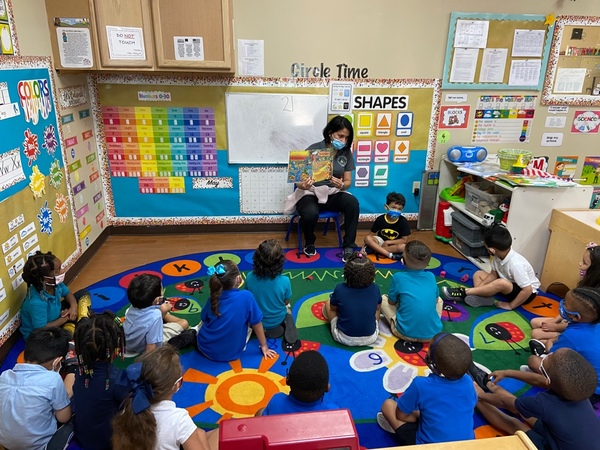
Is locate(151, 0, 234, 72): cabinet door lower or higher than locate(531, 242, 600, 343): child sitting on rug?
higher

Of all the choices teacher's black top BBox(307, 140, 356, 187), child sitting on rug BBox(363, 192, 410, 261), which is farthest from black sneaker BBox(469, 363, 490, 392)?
teacher's black top BBox(307, 140, 356, 187)

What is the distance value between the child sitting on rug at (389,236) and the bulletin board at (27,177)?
257 centimetres

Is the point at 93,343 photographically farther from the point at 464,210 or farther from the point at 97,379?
the point at 464,210

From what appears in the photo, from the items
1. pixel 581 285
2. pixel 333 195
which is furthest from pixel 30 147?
pixel 581 285

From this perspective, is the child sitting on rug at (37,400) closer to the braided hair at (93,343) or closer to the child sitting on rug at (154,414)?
the braided hair at (93,343)

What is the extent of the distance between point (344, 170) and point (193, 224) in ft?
5.41

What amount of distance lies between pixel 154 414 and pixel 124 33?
2922 millimetres

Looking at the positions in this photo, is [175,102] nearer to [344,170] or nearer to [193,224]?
[193,224]

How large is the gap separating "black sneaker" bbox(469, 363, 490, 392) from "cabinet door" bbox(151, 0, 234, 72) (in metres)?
2.84

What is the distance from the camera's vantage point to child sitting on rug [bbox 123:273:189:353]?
2.30 m

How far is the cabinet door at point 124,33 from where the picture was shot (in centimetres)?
326

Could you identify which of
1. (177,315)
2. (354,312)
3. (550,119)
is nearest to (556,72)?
(550,119)

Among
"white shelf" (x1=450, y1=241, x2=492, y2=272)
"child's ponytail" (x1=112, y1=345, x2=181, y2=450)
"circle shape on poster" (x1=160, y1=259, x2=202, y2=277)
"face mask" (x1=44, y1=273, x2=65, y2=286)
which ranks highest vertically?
"child's ponytail" (x1=112, y1=345, x2=181, y2=450)

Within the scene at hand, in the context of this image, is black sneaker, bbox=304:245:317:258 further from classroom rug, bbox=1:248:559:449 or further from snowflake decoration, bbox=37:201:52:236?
snowflake decoration, bbox=37:201:52:236
